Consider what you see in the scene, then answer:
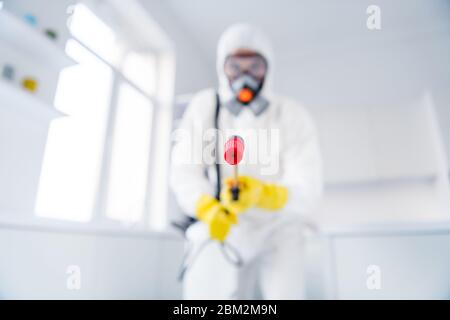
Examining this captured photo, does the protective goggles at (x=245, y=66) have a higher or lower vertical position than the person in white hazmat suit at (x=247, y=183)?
higher

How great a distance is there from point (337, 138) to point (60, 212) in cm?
176

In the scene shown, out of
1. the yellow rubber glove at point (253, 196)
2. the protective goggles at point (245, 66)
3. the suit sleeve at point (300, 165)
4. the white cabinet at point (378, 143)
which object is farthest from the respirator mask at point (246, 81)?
the white cabinet at point (378, 143)

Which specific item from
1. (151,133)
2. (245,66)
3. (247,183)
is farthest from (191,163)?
(151,133)

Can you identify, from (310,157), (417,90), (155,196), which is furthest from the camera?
(417,90)

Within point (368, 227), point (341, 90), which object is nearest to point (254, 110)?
point (368, 227)

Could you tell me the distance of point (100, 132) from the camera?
4.02ft

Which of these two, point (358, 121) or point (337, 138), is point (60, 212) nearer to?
point (337, 138)

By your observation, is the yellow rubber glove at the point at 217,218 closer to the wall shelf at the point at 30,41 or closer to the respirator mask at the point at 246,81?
the respirator mask at the point at 246,81

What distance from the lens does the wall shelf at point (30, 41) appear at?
0.79m

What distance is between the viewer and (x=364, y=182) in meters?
2.00

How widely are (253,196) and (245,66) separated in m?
0.37

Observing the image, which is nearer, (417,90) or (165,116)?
(165,116)

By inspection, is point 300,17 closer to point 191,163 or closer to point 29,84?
point 191,163

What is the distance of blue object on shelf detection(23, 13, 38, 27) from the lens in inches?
34.1
